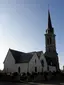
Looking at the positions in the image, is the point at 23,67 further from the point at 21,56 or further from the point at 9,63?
the point at 9,63

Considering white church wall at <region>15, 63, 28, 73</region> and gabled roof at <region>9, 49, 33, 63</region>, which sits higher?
gabled roof at <region>9, 49, 33, 63</region>

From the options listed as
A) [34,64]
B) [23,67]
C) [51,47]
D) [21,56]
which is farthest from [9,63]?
[51,47]

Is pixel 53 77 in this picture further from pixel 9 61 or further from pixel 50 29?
pixel 50 29

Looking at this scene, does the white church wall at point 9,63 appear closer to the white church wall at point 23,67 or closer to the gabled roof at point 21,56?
the gabled roof at point 21,56

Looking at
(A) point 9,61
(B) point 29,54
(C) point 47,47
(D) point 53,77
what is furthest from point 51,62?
(D) point 53,77

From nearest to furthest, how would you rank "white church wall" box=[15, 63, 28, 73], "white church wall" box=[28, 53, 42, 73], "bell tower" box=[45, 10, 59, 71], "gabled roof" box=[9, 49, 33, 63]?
"white church wall" box=[15, 63, 28, 73] → "white church wall" box=[28, 53, 42, 73] → "gabled roof" box=[9, 49, 33, 63] → "bell tower" box=[45, 10, 59, 71]

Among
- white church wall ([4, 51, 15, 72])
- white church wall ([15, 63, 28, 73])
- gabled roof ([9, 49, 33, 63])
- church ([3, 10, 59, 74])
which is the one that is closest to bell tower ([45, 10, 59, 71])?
church ([3, 10, 59, 74])

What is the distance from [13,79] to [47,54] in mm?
36645

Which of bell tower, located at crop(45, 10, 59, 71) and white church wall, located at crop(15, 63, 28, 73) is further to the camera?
bell tower, located at crop(45, 10, 59, 71)

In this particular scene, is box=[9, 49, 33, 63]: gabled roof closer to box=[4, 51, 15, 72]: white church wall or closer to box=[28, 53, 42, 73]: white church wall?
box=[4, 51, 15, 72]: white church wall

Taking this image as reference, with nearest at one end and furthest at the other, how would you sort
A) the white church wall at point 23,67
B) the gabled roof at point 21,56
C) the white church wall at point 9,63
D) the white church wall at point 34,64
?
the white church wall at point 23,67 → the white church wall at point 34,64 → the gabled roof at point 21,56 → the white church wall at point 9,63

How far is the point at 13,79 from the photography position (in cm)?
4103

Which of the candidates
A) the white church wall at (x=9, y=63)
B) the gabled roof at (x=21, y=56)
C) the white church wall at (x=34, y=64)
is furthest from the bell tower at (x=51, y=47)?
the white church wall at (x=9, y=63)

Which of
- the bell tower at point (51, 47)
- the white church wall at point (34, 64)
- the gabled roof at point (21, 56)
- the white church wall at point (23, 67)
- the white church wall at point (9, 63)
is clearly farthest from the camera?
the bell tower at point (51, 47)
